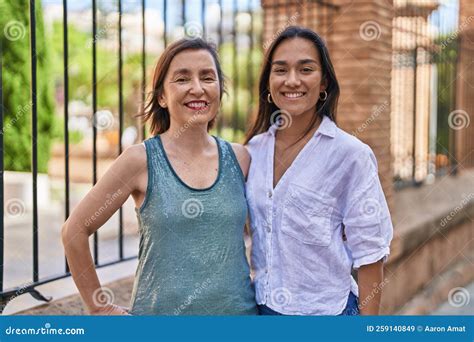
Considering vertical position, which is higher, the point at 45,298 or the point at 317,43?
the point at 317,43

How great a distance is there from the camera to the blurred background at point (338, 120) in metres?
3.11

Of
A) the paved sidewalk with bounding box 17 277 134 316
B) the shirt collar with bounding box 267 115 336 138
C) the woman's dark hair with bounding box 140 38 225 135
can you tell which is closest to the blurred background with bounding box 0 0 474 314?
the paved sidewalk with bounding box 17 277 134 316

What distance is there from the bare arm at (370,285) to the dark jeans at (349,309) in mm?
52

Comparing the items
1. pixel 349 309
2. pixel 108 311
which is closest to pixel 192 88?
pixel 108 311

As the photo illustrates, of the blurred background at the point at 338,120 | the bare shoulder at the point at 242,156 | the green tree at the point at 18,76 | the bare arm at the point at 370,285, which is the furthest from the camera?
the green tree at the point at 18,76

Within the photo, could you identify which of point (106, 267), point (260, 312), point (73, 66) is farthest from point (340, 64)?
point (73, 66)

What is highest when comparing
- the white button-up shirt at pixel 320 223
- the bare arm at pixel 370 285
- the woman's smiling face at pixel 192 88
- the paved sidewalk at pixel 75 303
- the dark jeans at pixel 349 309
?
the woman's smiling face at pixel 192 88

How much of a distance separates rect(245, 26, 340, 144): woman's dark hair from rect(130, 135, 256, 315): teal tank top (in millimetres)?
418

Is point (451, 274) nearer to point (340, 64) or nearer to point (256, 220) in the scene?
point (340, 64)

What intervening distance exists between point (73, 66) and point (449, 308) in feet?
36.5

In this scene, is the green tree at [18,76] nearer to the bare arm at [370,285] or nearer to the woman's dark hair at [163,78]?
the woman's dark hair at [163,78]

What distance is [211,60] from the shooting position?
2064mm

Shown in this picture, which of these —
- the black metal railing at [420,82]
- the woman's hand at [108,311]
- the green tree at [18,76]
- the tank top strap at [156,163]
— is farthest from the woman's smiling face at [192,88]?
the black metal railing at [420,82]

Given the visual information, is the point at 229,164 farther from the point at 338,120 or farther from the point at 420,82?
the point at 420,82
